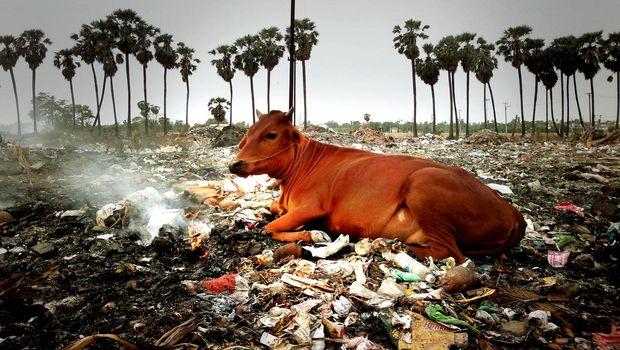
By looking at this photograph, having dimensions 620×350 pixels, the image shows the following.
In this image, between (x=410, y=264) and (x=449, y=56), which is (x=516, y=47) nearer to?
(x=449, y=56)

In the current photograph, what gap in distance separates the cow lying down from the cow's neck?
0.04 feet

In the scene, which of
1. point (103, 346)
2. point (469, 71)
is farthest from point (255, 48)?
point (103, 346)

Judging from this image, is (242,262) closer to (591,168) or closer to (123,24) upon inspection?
(591,168)

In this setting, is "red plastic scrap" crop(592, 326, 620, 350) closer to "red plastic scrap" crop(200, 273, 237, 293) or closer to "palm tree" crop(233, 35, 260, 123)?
"red plastic scrap" crop(200, 273, 237, 293)

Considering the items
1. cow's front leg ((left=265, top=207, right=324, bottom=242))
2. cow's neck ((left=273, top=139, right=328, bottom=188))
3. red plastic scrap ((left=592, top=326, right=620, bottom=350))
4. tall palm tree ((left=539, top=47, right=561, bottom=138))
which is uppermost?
tall palm tree ((left=539, top=47, right=561, bottom=138))

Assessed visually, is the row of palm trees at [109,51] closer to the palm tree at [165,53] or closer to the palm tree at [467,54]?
the palm tree at [165,53]

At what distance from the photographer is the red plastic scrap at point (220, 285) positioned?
231 centimetres

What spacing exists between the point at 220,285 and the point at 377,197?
60.9 inches

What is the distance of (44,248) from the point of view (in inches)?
123

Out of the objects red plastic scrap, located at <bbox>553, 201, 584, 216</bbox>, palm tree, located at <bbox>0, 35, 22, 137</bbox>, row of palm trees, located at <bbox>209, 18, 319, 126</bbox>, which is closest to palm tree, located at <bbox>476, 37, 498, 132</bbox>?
row of palm trees, located at <bbox>209, 18, 319, 126</bbox>

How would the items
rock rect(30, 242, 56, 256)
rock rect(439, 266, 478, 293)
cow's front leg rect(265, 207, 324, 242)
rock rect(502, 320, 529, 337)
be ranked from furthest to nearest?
cow's front leg rect(265, 207, 324, 242) < rock rect(30, 242, 56, 256) < rock rect(439, 266, 478, 293) < rock rect(502, 320, 529, 337)

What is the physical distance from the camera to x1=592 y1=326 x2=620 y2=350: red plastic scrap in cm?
172

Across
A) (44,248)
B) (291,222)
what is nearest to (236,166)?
(291,222)

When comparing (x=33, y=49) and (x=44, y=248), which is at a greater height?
(x=33, y=49)
